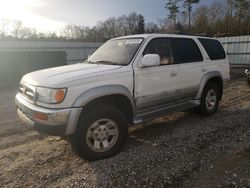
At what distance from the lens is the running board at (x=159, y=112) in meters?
4.26

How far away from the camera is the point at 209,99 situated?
19.4 ft

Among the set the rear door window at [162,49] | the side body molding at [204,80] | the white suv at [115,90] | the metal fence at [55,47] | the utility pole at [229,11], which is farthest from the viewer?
the utility pole at [229,11]

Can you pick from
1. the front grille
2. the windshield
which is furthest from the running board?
the front grille

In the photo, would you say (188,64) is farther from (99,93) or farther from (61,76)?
(61,76)

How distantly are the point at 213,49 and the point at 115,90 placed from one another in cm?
338

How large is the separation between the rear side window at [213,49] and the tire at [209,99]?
70 cm

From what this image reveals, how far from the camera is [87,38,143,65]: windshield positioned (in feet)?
14.0

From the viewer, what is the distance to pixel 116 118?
3809 mm

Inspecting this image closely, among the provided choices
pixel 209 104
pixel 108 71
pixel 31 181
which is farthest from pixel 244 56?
pixel 31 181

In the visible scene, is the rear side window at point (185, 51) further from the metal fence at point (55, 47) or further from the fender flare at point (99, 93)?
the metal fence at point (55, 47)

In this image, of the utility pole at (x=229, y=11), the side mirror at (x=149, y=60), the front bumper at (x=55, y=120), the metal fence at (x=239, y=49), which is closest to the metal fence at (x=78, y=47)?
the metal fence at (x=239, y=49)

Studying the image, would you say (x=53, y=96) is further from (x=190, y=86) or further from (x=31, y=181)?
(x=190, y=86)

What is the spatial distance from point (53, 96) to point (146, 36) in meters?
2.22

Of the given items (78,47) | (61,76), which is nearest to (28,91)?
(61,76)
